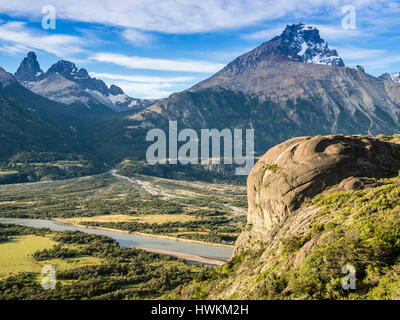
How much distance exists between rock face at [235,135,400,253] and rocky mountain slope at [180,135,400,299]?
111mm

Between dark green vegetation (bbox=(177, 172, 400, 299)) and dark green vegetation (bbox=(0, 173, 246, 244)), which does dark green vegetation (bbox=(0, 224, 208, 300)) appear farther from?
dark green vegetation (bbox=(0, 173, 246, 244))

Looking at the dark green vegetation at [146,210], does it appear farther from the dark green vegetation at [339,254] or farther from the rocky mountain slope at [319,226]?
→ the dark green vegetation at [339,254]

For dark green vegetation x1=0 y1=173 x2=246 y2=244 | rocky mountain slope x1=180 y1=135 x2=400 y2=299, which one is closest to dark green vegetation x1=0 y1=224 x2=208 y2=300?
rocky mountain slope x1=180 y1=135 x2=400 y2=299

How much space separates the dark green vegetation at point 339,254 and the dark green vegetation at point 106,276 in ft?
76.7

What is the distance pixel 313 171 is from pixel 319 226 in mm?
10306

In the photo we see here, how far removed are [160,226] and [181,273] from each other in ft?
177

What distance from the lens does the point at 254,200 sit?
47.5 meters

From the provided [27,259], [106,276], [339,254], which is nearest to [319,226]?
[339,254]

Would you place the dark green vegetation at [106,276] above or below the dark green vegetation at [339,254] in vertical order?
below

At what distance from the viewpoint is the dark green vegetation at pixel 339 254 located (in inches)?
847

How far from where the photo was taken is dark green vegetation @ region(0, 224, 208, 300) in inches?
2357

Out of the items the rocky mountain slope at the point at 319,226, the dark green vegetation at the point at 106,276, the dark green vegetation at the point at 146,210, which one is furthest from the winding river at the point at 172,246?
the rocky mountain slope at the point at 319,226
